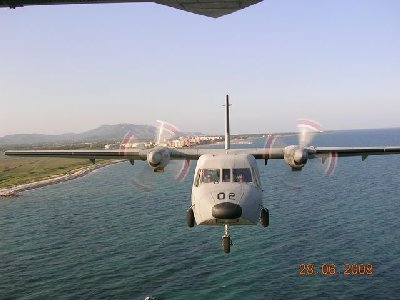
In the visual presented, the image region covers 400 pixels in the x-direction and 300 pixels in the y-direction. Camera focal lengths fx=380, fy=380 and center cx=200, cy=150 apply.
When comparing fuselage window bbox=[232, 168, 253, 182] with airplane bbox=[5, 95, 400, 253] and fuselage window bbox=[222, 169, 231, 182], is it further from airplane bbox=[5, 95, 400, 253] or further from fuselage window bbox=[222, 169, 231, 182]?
fuselage window bbox=[222, 169, 231, 182]

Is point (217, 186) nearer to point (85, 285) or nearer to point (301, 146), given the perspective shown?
point (301, 146)

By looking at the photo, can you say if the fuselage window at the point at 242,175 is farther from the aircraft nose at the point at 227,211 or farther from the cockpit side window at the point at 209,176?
the aircraft nose at the point at 227,211

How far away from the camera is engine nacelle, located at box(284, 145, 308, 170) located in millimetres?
22500

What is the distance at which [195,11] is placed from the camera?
22.3 m

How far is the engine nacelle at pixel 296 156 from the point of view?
22.5 metres

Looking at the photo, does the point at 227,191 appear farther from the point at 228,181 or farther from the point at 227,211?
the point at 227,211

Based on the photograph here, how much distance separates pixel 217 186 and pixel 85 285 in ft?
111

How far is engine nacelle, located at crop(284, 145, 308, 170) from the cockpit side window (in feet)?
20.5

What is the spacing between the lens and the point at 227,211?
1605 cm

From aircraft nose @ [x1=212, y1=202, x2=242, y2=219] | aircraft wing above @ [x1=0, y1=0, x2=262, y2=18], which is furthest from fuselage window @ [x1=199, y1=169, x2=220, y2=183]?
aircraft wing above @ [x1=0, y1=0, x2=262, y2=18]

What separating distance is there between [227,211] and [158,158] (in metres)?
8.07

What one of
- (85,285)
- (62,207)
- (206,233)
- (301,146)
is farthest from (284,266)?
(62,207)

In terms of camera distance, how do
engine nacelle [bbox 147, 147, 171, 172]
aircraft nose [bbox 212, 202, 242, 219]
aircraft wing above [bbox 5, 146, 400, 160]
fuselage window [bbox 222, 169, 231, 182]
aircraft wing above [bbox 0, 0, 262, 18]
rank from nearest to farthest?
aircraft nose [bbox 212, 202, 242, 219] < fuselage window [bbox 222, 169, 231, 182] < aircraft wing above [bbox 0, 0, 262, 18] < engine nacelle [bbox 147, 147, 171, 172] < aircraft wing above [bbox 5, 146, 400, 160]

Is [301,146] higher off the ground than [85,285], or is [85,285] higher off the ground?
[301,146]
